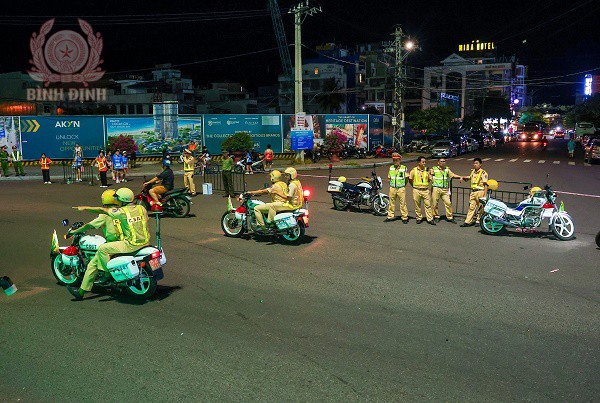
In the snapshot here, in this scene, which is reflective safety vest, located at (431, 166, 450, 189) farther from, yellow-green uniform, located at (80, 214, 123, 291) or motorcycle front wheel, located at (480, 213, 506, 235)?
yellow-green uniform, located at (80, 214, 123, 291)

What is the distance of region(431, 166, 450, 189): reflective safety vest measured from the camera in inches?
543

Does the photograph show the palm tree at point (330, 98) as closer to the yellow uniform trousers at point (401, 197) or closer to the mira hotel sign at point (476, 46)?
the yellow uniform trousers at point (401, 197)

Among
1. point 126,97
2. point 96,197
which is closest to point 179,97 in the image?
point 126,97

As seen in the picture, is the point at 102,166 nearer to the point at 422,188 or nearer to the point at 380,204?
the point at 380,204

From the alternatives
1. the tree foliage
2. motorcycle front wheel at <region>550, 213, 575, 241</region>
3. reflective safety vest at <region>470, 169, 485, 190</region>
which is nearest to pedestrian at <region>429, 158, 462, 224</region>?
reflective safety vest at <region>470, 169, 485, 190</region>

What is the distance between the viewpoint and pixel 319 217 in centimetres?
1512

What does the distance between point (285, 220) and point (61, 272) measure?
14.7 feet

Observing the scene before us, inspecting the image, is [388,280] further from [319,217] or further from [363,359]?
[319,217]

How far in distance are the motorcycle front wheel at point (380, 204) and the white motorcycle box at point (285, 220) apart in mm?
4998

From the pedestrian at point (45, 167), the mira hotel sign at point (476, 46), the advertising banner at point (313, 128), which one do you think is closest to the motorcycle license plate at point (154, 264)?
the pedestrian at point (45, 167)

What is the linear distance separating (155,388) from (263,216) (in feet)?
22.3

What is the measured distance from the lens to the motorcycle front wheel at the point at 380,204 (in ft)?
51.5

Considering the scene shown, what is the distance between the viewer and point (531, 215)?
12.3 metres

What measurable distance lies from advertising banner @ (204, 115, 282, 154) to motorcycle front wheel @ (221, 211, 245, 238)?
89.8 ft
